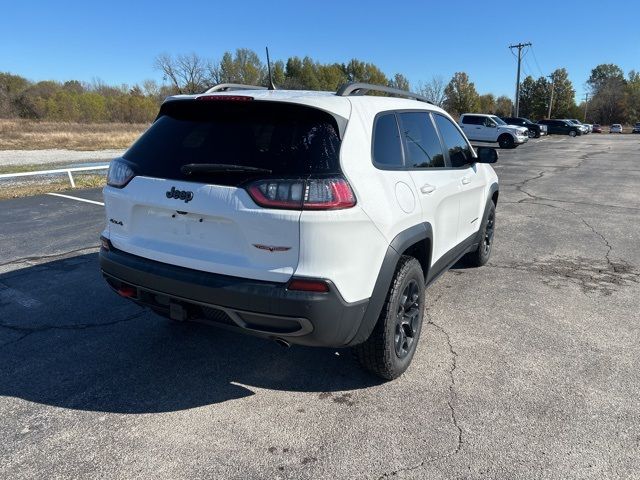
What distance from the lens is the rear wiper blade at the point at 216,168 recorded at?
2.44 m

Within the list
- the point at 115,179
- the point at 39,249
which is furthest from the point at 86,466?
the point at 39,249

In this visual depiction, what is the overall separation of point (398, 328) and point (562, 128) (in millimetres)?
54169

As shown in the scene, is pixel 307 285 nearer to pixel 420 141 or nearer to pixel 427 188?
pixel 427 188

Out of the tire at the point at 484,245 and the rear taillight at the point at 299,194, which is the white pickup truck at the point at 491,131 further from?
the rear taillight at the point at 299,194

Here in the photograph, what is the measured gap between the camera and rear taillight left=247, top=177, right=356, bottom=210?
7.67 ft

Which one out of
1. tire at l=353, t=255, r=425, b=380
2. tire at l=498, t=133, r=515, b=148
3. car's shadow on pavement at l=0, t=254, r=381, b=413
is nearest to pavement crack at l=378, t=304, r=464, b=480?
tire at l=353, t=255, r=425, b=380

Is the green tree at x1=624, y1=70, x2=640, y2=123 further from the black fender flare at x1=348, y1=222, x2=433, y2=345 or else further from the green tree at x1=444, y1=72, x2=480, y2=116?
the black fender flare at x1=348, y1=222, x2=433, y2=345

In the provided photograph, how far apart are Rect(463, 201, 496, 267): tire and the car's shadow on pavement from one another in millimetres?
2520

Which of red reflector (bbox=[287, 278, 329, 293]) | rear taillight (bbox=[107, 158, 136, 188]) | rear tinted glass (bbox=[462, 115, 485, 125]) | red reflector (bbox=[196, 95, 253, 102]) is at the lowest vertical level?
red reflector (bbox=[287, 278, 329, 293])

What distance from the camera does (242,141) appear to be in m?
2.60

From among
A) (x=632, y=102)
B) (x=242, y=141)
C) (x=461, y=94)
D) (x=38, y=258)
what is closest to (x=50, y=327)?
(x=38, y=258)

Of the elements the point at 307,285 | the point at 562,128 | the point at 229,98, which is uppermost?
the point at 562,128

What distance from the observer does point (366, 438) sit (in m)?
2.54

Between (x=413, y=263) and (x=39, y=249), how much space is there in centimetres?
525
